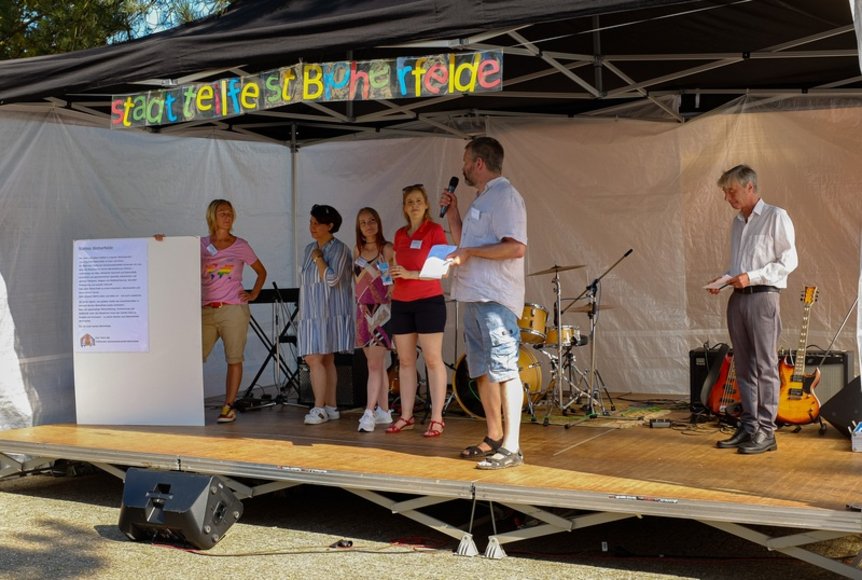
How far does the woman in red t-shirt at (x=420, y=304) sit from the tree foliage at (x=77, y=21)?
265 inches

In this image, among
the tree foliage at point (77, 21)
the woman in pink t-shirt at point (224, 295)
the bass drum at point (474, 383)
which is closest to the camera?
the woman in pink t-shirt at point (224, 295)

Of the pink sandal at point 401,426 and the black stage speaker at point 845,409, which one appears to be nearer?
the black stage speaker at point 845,409

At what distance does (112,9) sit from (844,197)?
335 inches

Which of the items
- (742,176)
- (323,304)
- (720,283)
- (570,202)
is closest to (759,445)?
(720,283)

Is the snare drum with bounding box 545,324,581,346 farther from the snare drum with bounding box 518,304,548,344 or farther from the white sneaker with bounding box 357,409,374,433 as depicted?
the white sneaker with bounding box 357,409,374,433

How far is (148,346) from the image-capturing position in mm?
6340

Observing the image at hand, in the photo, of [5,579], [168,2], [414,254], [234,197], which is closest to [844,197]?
[414,254]

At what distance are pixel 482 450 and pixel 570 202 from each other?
3.35 meters

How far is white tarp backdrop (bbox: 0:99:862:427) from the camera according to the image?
22.2 feet

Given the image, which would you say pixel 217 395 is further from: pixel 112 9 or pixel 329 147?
pixel 112 9

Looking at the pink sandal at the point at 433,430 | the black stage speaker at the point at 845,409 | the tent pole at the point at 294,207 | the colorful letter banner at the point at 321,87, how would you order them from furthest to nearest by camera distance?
the tent pole at the point at 294,207
the pink sandal at the point at 433,430
the black stage speaker at the point at 845,409
the colorful letter banner at the point at 321,87

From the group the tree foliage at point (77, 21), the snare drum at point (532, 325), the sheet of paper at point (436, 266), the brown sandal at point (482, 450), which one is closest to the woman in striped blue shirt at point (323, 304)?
the snare drum at point (532, 325)

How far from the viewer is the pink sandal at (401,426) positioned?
589 cm

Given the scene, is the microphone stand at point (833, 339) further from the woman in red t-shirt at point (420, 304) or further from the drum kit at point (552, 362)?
the woman in red t-shirt at point (420, 304)
